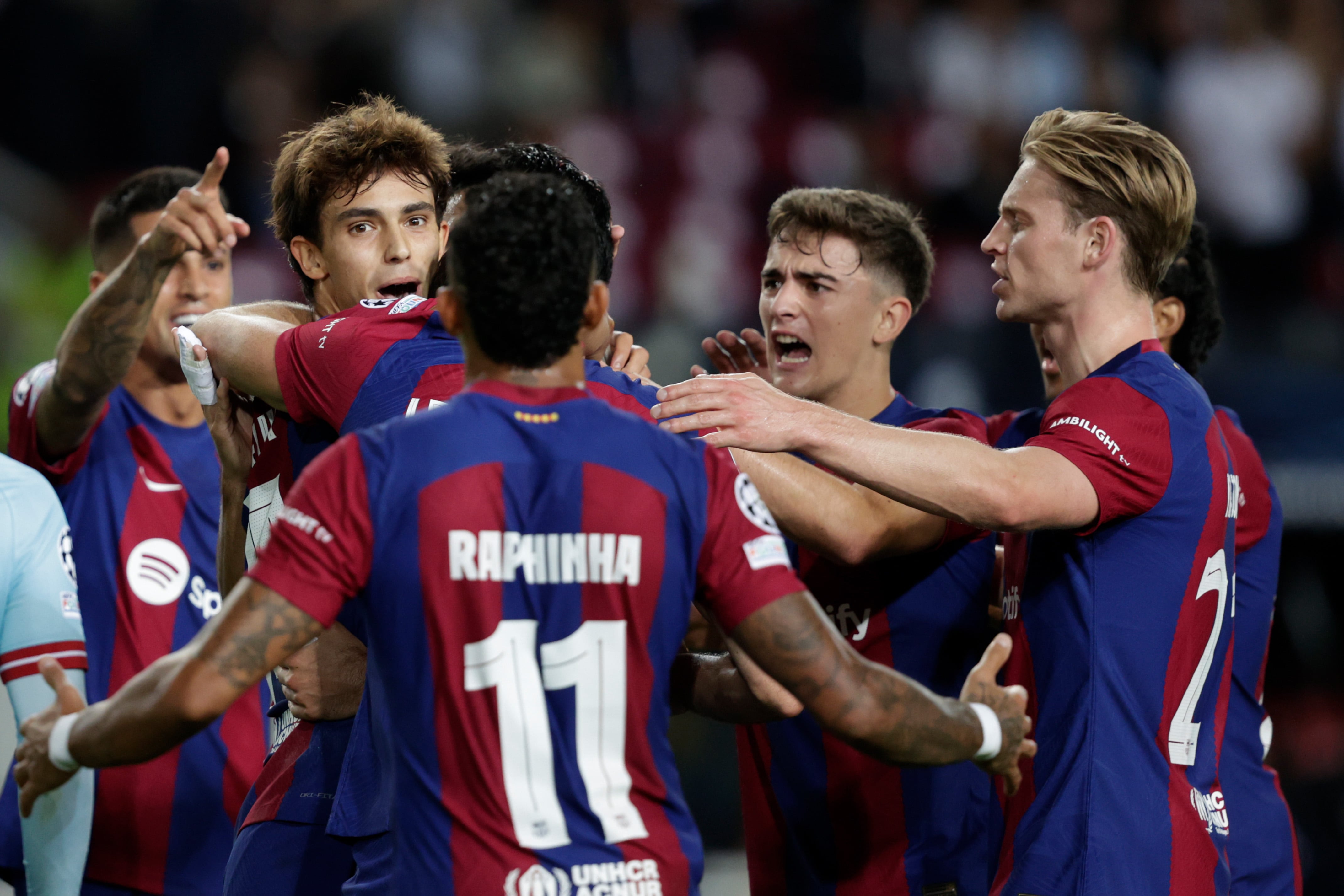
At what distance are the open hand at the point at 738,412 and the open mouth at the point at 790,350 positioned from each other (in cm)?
139

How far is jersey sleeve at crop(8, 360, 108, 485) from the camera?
505 cm

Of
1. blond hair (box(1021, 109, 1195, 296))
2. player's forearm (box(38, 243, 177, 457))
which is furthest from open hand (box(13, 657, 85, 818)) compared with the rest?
blond hair (box(1021, 109, 1195, 296))

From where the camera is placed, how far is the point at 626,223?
1042 centimetres

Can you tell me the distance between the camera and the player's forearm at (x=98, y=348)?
4.65m

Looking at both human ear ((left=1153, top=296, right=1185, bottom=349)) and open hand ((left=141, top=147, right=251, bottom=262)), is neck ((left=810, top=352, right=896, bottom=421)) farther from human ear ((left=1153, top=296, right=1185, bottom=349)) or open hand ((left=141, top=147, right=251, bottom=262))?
open hand ((left=141, top=147, right=251, bottom=262))

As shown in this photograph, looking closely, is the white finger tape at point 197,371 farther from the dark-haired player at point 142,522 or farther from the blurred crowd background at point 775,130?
the blurred crowd background at point 775,130

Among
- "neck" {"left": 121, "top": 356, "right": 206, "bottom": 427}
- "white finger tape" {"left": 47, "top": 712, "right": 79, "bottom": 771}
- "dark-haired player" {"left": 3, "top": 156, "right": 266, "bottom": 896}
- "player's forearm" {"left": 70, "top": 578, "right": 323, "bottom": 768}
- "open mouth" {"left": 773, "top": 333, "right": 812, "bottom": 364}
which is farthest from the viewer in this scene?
"neck" {"left": 121, "top": 356, "right": 206, "bottom": 427}

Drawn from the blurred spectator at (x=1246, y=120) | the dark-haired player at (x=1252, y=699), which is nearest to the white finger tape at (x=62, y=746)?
the dark-haired player at (x=1252, y=699)

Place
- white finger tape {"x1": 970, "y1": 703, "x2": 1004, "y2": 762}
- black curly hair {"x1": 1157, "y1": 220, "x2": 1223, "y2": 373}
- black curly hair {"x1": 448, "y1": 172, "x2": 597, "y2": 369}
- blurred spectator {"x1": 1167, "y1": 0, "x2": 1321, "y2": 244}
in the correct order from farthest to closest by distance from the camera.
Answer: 1. blurred spectator {"x1": 1167, "y1": 0, "x2": 1321, "y2": 244}
2. black curly hair {"x1": 1157, "y1": 220, "x2": 1223, "y2": 373}
3. white finger tape {"x1": 970, "y1": 703, "x2": 1004, "y2": 762}
4. black curly hair {"x1": 448, "y1": 172, "x2": 597, "y2": 369}

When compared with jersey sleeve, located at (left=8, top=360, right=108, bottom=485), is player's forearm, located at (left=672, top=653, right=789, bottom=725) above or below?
below

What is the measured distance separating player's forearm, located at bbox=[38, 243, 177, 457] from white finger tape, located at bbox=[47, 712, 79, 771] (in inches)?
82.8

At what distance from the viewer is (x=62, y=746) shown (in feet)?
9.03

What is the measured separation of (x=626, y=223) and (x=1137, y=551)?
284 inches

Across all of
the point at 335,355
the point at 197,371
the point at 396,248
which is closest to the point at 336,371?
the point at 335,355
